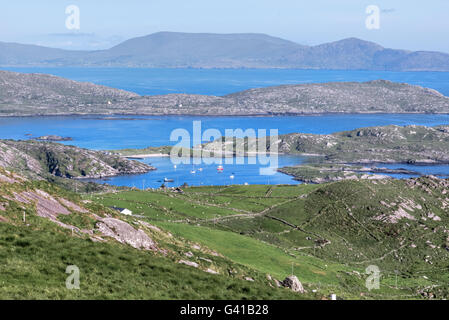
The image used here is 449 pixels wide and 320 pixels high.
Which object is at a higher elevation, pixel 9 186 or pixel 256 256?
pixel 9 186

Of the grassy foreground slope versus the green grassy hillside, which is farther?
the green grassy hillside

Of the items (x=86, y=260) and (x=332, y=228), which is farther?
(x=332, y=228)

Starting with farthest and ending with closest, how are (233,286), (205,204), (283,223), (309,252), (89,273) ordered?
(205,204) < (283,223) < (309,252) < (233,286) < (89,273)

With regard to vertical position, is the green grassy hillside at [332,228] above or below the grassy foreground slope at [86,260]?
below

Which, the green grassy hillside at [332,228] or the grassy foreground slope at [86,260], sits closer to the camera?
the grassy foreground slope at [86,260]

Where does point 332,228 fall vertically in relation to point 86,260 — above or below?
below

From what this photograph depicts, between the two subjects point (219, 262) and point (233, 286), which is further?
point (219, 262)

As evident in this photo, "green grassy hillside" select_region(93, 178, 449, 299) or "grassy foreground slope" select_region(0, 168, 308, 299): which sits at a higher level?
"grassy foreground slope" select_region(0, 168, 308, 299)

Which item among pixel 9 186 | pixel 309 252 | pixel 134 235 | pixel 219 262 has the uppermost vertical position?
pixel 9 186

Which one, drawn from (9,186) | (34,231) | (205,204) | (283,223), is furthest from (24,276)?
(205,204)
